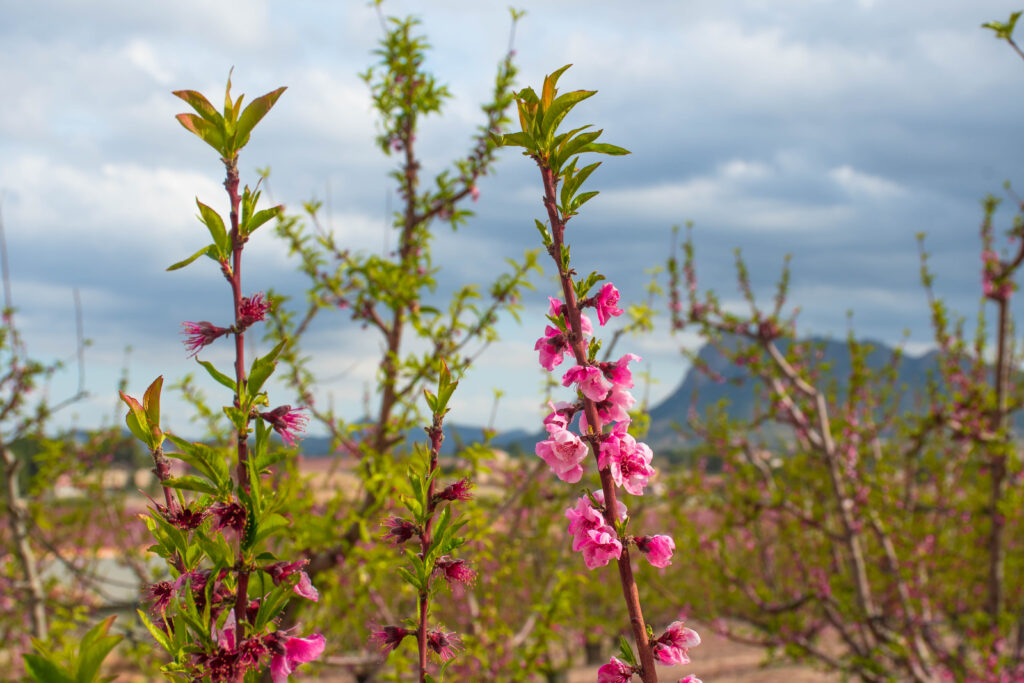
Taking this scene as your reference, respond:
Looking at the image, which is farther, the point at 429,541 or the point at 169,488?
the point at 429,541

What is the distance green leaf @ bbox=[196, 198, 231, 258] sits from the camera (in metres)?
1.27

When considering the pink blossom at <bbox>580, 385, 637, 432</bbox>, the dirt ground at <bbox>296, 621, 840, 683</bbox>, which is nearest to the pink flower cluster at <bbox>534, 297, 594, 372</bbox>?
the pink blossom at <bbox>580, 385, 637, 432</bbox>

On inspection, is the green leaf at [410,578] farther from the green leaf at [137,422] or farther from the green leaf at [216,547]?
the green leaf at [137,422]

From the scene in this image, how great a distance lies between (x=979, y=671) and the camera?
21.8 feet

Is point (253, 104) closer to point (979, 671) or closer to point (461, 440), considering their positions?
point (461, 440)

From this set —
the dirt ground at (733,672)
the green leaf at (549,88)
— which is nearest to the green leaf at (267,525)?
the green leaf at (549,88)

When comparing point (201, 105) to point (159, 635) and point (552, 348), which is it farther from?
point (159, 635)

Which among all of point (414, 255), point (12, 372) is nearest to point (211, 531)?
point (414, 255)

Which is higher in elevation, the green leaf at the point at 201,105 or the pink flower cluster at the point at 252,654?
the green leaf at the point at 201,105

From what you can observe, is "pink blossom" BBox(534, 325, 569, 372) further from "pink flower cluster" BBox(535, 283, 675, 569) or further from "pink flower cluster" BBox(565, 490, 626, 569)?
"pink flower cluster" BBox(565, 490, 626, 569)

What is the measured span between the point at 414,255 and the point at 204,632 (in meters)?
3.70

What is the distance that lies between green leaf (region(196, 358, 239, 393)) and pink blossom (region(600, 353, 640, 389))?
2.35 feet

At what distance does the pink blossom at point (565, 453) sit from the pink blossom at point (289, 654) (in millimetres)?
513

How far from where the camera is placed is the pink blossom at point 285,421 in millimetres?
1252
